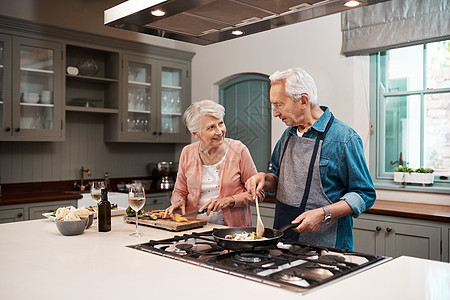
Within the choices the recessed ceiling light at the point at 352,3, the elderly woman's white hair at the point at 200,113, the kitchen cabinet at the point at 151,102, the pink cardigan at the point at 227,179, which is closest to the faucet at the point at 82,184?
the kitchen cabinet at the point at 151,102

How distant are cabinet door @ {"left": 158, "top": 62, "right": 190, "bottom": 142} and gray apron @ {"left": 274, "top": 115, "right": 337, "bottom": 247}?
309cm

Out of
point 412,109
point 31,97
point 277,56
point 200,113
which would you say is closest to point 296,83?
point 200,113

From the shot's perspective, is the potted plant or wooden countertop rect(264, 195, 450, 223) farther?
the potted plant

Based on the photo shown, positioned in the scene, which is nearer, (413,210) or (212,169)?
(212,169)

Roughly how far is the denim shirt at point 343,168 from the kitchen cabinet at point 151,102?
3.10 metres

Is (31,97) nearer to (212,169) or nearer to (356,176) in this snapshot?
(212,169)

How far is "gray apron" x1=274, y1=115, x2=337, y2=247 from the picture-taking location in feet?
6.76

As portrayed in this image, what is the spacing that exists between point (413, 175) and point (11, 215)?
3412 mm

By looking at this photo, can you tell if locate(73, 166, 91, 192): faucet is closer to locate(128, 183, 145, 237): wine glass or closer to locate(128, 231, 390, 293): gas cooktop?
locate(128, 183, 145, 237): wine glass

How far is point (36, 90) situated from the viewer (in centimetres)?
414

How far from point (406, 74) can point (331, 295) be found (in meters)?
3.08

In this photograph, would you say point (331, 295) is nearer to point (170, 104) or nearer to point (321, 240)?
point (321, 240)

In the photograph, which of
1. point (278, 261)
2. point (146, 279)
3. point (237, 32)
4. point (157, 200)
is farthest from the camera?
point (157, 200)

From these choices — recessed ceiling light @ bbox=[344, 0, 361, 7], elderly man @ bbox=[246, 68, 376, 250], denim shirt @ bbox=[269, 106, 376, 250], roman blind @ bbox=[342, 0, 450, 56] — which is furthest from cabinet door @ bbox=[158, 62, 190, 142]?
recessed ceiling light @ bbox=[344, 0, 361, 7]
